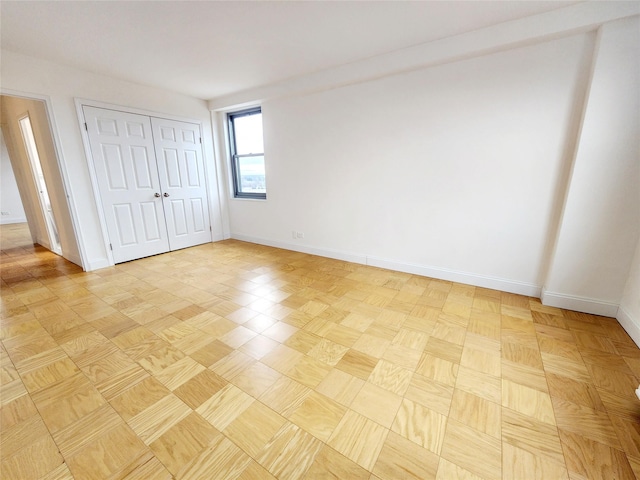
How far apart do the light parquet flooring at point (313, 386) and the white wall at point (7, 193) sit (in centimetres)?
668

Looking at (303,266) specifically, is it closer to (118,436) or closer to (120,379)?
(120,379)

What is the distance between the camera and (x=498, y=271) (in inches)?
109

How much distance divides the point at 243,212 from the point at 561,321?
4.62 metres

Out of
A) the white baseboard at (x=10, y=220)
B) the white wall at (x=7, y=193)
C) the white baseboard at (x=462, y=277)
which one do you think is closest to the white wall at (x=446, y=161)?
the white baseboard at (x=462, y=277)

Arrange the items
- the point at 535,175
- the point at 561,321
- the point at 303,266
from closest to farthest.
→ the point at 561,321, the point at 535,175, the point at 303,266

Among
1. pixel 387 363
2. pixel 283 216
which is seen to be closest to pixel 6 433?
pixel 387 363

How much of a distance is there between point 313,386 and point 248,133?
432 cm

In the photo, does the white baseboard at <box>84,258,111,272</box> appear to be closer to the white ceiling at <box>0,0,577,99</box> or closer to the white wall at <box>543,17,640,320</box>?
the white ceiling at <box>0,0,577,99</box>

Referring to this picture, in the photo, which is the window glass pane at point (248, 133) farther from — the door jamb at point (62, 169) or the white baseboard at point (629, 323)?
the white baseboard at point (629, 323)

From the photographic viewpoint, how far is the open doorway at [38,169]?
3352 mm

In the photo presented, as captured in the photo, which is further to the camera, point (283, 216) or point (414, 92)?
point (283, 216)

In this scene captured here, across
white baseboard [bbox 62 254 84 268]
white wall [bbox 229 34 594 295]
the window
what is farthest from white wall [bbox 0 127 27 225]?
white wall [bbox 229 34 594 295]

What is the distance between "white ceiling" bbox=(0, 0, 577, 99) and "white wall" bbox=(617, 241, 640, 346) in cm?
215

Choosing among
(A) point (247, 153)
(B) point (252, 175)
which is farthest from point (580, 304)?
(A) point (247, 153)
